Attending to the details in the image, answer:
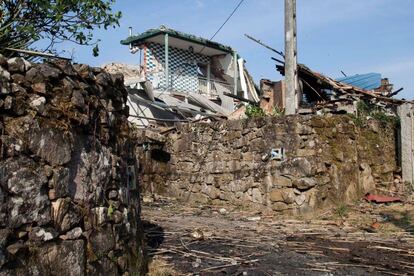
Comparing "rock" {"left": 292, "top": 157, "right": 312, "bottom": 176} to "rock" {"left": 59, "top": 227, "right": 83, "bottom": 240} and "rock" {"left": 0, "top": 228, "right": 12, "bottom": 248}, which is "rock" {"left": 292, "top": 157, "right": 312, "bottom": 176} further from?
"rock" {"left": 0, "top": 228, "right": 12, "bottom": 248}

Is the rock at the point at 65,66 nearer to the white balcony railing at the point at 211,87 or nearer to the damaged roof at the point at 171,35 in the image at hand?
the damaged roof at the point at 171,35

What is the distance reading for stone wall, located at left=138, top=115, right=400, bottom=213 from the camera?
9.54 meters

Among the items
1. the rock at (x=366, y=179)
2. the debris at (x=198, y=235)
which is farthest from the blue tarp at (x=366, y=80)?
the debris at (x=198, y=235)

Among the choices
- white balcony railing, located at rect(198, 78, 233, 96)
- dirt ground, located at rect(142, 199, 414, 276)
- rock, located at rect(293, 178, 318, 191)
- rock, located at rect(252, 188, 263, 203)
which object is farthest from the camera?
white balcony railing, located at rect(198, 78, 233, 96)

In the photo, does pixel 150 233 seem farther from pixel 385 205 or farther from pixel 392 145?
pixel 392 145

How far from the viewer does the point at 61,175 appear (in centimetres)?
365

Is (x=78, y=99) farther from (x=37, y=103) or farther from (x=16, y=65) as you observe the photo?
(x=16, y=65)

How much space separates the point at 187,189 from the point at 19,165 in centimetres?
914

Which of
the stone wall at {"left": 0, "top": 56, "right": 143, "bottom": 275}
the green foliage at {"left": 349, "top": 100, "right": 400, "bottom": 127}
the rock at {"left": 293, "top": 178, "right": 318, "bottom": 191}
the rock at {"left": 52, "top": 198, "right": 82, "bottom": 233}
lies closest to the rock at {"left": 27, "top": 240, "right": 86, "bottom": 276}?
the stone wall at {"left": 0, "top": 56, "right": 143, "bottom": 275}

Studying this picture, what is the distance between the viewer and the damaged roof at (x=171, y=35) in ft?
59.1

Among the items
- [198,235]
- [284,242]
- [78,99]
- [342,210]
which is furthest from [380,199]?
[78,99]

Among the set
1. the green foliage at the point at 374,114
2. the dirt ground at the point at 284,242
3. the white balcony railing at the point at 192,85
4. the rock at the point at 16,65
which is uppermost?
the white balcony railing at the point at 192,85

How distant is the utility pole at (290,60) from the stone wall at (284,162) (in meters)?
1.17

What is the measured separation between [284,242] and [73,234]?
153 inches
